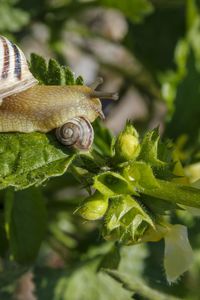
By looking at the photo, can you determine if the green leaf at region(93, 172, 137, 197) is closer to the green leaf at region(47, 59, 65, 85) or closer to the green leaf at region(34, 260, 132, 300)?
the green leaf at region(47, 59, 65, 85)

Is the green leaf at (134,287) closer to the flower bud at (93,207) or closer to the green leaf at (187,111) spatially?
the flower bud at (93,207)

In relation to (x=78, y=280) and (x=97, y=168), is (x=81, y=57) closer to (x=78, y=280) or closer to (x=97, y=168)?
(x=78, y=280)

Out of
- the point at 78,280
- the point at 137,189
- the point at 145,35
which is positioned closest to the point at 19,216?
the point at 78,280

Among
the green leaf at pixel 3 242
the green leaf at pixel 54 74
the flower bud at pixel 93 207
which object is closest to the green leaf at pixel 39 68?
the green leaf at pixel 54 74

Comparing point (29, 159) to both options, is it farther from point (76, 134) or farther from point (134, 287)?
point (134, 287)

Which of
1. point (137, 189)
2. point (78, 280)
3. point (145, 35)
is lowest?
point (78, 280)

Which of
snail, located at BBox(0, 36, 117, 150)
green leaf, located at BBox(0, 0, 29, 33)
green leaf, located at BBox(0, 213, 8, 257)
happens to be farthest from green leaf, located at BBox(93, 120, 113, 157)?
green leaf, located at BBox(0, 0, 29, 33)

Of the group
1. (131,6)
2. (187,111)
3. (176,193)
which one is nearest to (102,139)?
(176,193)
